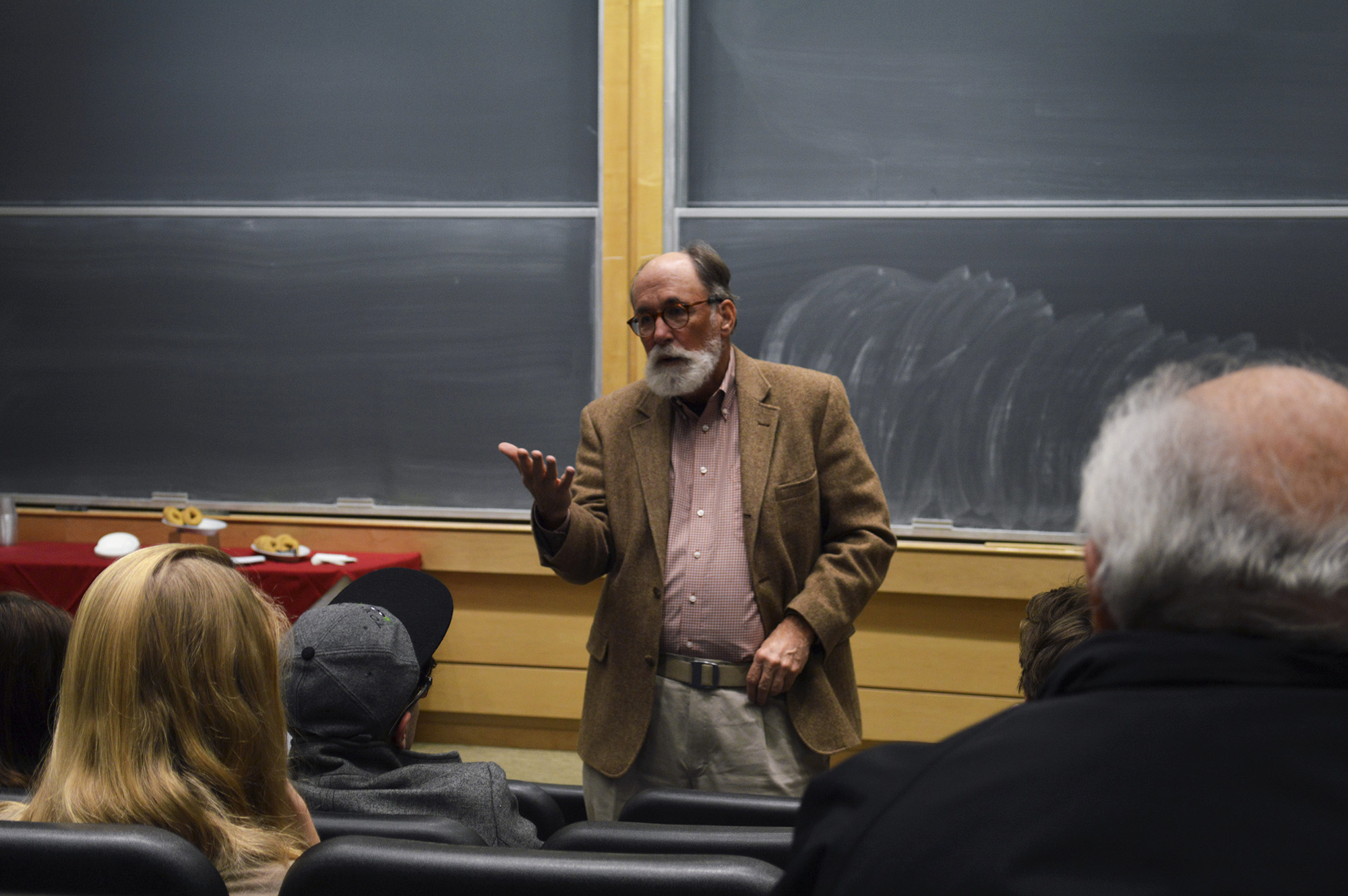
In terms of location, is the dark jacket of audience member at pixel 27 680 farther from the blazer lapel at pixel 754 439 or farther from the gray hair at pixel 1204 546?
the gray hair at pixel 1204 546

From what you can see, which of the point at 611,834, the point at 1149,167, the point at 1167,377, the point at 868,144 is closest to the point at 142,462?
the point at 868,144

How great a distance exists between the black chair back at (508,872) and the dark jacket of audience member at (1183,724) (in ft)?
0.91

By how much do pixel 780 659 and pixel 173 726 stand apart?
3.55ft

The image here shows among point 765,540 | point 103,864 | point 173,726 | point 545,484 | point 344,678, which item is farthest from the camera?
point 765,540

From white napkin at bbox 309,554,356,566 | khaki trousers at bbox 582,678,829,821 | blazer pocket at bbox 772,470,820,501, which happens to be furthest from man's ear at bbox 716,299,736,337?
white napkin at bbox 309,554,356,566

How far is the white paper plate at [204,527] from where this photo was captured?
342 cm

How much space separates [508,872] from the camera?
936mm

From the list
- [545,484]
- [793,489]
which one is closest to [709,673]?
[793,489]

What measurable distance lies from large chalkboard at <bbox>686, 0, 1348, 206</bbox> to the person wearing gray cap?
2435mm

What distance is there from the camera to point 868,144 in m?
3.42

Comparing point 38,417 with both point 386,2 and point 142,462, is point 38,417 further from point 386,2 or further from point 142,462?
point 386,2

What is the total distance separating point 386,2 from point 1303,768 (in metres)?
3.75

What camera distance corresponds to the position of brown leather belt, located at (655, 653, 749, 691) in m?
2.02

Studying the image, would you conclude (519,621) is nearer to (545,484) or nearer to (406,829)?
(545,484)
